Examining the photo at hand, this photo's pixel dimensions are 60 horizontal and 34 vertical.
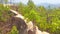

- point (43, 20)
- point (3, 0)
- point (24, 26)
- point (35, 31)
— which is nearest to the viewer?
point (35, 31)

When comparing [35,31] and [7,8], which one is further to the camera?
[7,8]

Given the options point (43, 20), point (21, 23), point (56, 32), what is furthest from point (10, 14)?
point (56, 32)

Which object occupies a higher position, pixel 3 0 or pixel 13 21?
pixel 3 0

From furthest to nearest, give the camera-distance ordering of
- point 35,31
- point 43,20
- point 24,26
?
point 43,20, point 24,26, point 35,31

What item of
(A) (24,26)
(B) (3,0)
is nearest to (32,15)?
(A) (24,26)

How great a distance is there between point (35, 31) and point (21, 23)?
3.15 metres

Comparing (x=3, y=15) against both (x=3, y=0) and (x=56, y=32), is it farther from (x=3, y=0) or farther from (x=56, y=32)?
(x=56, y=32)

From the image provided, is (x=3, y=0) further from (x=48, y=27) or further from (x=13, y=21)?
(x=48, y=27)

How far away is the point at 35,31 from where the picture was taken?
24.3 m

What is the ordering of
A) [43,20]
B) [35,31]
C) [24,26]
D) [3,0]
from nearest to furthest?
[35,31] < [24,26] < [43,20] < [3,0]

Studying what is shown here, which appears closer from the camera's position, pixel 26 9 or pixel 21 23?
pixel 21 23

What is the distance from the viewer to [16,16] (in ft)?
89.0

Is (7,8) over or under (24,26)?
over

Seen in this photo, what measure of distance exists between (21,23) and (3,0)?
9.17 m
